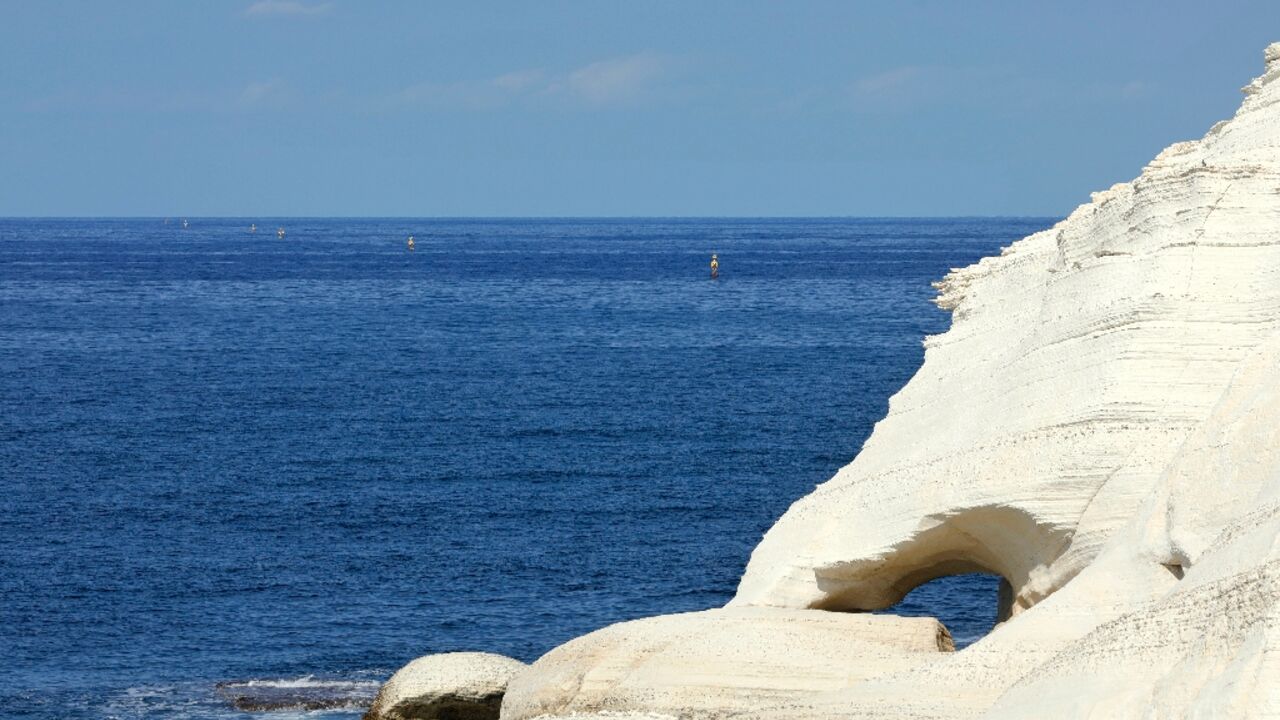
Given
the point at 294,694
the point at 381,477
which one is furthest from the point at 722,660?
the point at 381,477

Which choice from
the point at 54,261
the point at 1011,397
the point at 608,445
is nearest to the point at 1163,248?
the point at 1011,397

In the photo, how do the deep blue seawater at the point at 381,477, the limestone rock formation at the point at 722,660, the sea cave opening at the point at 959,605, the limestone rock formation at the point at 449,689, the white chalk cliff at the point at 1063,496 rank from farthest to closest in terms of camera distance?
the deep blue seawater at the point at 381,477, the sea cave opening at the point at 959,605, the limestone rock formation at the point at 449,689, the limestone rock formation at the point at 722,660, the white chalk cliff at the point at 1063,496

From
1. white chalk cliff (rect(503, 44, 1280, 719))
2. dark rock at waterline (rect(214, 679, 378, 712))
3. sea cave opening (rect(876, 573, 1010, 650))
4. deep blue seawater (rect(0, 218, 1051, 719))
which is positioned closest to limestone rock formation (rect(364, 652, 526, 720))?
white chalk cliff (rect(503, 44, 1280, 719))

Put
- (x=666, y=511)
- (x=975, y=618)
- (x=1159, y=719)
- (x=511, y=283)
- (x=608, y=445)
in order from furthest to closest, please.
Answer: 1. (x=511, y=283)
2. (x=608, y=445)
3. (x=666, y=511)
4. (x=975, y=618)
5. (x=1159, y=719)

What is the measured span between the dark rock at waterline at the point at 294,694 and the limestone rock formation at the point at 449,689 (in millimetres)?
2806

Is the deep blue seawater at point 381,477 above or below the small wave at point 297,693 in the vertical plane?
above

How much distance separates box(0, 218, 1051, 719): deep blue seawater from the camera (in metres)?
32.3

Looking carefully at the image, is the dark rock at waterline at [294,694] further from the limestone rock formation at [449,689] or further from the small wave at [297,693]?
the limestone rock formation at [449,689]

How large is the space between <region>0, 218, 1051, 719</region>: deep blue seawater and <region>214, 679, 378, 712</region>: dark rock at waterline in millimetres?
325

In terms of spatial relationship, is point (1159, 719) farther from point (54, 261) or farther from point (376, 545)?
A: point (54, 261)

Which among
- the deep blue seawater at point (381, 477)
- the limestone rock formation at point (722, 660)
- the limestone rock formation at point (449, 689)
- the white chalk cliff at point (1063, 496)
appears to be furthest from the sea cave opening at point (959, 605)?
the limestone rock formation at point (722, 660)

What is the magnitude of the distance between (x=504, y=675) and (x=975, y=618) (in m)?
10.8

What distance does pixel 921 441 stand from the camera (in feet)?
80.4

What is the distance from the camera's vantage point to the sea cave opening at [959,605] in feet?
103
